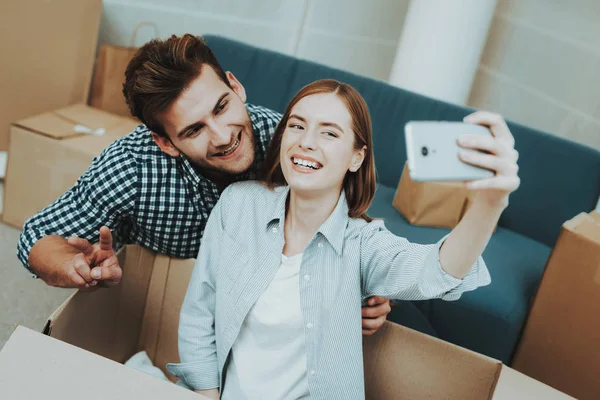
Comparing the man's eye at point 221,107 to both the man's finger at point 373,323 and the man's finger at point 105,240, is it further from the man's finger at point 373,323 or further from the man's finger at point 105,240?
the man's finger at point 373,323

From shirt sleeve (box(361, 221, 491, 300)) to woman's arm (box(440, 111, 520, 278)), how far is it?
3cm

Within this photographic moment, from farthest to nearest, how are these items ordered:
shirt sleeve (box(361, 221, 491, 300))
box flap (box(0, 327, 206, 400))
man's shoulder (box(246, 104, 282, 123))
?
1. man's shoulder (box(246, 104, 282, 123))
2. shirt sleeve (box(361, 221, 491, 300))
3. box flap (box(0, 327, 206, 400))

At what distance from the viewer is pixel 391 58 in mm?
3180

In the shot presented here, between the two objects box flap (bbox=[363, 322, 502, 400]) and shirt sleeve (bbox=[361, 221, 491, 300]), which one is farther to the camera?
box flap (bbox=[363, 322, 502, 400])

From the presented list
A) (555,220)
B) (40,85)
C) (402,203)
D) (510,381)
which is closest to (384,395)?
(510,381)

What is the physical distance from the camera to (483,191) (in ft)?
2.86

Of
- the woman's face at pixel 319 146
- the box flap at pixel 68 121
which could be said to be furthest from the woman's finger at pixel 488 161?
the box flap at pixel 68 121

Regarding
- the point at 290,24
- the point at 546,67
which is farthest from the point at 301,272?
the point at 290,24

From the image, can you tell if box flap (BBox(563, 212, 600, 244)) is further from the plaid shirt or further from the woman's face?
the plaid shirt

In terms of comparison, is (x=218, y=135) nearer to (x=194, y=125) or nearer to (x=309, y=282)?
(x=194, y=125)

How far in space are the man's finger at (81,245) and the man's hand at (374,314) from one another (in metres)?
0.61

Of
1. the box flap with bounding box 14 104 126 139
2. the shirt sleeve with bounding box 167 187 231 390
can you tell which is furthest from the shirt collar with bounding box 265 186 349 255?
the box flap with bounding box 14 104 126 139

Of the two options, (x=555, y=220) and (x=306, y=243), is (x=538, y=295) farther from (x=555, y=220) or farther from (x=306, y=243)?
(x=306, y=243)

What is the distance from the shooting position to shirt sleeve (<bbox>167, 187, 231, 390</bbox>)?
122cm
